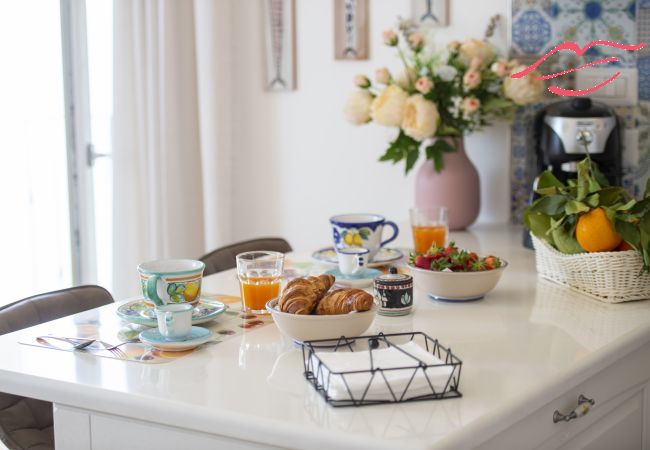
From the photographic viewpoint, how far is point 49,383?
4.41 feet

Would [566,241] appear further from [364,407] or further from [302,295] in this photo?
[364,407]

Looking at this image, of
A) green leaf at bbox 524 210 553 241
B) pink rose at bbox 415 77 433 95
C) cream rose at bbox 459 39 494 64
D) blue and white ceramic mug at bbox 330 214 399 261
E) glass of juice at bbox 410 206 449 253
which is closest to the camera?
green leaf at bbox 524 210 553 241

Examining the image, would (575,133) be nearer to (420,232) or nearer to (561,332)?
(420,232)

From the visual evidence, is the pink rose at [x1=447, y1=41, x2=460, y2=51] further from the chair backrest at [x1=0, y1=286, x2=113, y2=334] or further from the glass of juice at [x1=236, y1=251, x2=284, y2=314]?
the chair backrest at [x1=0, y1=286, x2=113, y2=334]

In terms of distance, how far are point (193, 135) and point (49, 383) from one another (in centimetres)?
187

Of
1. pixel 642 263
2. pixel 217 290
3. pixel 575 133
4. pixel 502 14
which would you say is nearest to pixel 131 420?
pixel 217 290

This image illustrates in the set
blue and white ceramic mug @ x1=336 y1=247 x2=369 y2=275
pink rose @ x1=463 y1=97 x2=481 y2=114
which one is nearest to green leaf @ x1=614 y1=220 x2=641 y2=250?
blue and white ceramic mug @ x1=336 y1=247 x2=369 y2=275

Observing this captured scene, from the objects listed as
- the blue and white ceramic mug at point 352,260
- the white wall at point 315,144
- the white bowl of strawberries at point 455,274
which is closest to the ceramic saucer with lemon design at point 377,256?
the blue and white ceramic mug at point 352,260

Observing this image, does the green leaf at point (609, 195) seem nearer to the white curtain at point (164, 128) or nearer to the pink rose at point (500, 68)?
the pink rose at point (500, 68)

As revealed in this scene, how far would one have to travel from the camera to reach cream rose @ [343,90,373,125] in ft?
8.31

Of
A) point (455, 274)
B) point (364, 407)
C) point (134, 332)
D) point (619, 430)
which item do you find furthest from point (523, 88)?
point (364, 407)

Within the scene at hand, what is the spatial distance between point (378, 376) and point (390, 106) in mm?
1293

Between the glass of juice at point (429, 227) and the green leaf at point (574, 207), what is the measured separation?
395mm

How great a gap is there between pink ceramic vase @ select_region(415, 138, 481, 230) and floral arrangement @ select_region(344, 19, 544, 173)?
0.14ft
